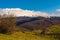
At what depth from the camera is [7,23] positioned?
146ft

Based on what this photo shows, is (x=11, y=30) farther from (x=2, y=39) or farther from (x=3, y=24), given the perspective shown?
(x=2, y=39)

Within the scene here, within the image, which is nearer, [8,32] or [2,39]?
[2,39]

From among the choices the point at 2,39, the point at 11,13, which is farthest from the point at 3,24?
the point at 2,39

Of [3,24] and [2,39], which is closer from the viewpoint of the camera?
[2,39]

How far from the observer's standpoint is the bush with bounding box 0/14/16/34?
43.6 m

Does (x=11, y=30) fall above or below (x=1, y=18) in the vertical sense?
below

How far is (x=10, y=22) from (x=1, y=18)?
232cm

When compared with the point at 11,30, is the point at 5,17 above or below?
above

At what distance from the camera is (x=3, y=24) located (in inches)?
1724

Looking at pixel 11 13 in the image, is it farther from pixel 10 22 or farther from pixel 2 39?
pixel 2 39

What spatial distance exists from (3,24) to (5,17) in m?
2.33

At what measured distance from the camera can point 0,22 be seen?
43.8 m

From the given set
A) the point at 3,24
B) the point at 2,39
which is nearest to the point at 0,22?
the point at 3,24

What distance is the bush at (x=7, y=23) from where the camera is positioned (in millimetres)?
43625
